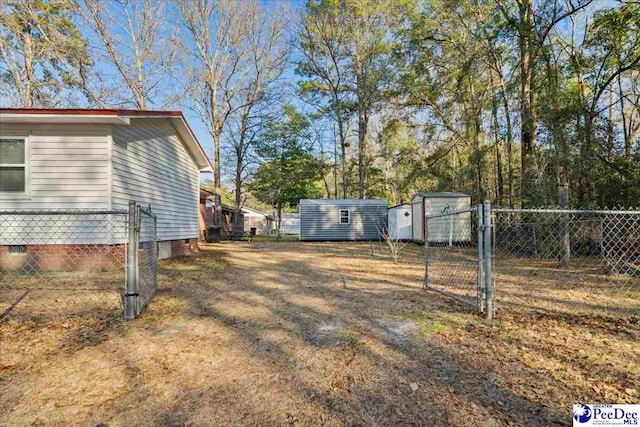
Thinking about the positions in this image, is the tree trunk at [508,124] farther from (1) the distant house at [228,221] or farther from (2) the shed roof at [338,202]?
(1) the distant house at [228,221]

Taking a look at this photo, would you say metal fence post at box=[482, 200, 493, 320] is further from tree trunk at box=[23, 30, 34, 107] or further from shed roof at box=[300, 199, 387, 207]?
tree trunk at box=[23, 30, 34, 107]

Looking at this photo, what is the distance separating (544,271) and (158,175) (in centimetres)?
974

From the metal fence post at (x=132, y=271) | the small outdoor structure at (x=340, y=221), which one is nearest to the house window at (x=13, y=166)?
the metal fence post at (x=132, y=271)

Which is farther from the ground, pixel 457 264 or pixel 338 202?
pixel 338 202

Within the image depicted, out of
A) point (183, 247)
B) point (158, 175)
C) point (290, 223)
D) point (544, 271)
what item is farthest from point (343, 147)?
point (290, 223)

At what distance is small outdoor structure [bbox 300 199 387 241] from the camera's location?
20609 mm

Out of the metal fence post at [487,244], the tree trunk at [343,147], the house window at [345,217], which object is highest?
the tree trunk at [343,147]

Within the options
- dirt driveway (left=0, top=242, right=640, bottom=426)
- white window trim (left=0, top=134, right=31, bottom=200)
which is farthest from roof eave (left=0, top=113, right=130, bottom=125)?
dirt driveway (left=0, top=242, right=640, bottom=426)

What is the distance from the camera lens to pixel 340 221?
2064cm

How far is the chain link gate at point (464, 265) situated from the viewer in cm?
395

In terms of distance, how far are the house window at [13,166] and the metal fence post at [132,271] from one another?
4704mm

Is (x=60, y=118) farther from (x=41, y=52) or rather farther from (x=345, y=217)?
(x=345, y=217)

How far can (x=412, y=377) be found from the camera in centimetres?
269

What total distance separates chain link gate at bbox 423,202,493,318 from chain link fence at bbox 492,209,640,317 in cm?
25
